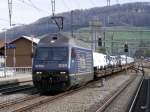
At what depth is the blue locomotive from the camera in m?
24.0

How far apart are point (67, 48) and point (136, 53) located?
162422 mm

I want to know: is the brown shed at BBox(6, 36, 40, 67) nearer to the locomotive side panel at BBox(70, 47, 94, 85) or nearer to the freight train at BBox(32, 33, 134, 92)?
the locomotive side panel at BBox(70, 47, 94, 85)

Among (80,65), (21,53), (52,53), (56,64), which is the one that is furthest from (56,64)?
(21,53)

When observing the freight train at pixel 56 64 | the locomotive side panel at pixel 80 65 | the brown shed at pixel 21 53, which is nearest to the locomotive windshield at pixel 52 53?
the freight train at pixel 56 64

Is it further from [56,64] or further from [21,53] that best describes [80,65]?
[21,53]

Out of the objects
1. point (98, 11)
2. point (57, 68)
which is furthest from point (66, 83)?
point (98, 11)

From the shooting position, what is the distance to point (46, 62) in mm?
24453

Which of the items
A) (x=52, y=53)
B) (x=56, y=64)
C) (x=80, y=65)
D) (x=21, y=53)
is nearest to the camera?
(x=56, y=64)

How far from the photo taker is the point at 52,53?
975 inches

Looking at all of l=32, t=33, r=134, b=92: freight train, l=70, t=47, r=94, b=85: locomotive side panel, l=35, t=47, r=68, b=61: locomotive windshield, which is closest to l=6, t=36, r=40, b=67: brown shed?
l=70, t=47, r=94, b=85: locomotive side panel

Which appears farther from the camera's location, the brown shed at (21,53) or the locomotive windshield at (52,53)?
the brown shed at (21,53)

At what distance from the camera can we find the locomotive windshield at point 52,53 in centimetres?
2456

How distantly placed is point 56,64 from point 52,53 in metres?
0.80

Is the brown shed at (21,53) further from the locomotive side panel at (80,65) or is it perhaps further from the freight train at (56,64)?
the freight train at (56,64)
